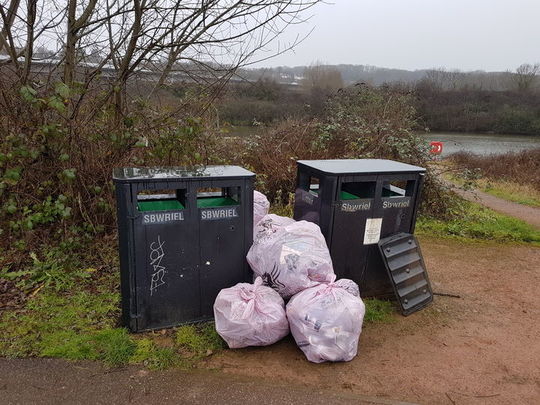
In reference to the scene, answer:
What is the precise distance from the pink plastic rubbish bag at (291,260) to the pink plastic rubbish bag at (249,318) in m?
0.15

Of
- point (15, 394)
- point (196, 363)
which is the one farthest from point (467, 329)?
point (15, 394)

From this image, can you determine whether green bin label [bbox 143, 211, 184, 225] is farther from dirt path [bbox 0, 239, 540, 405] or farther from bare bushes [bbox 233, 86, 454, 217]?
bare bushes [bbox 233, 86, 454, 217]

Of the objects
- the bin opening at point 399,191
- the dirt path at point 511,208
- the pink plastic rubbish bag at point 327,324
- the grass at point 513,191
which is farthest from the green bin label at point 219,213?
the grass at point 513,191

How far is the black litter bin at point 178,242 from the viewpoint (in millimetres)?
2713

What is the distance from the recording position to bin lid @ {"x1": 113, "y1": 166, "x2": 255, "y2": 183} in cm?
267

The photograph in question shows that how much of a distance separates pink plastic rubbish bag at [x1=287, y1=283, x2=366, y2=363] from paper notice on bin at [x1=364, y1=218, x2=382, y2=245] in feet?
2.79

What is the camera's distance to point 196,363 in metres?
2.63

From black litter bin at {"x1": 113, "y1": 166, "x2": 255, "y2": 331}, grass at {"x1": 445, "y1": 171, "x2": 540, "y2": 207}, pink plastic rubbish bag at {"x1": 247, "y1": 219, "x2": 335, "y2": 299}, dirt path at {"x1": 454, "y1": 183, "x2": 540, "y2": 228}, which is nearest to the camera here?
black litter bin at {"x1": 113, "y1": 166, "x2": 255, "y2": 331}

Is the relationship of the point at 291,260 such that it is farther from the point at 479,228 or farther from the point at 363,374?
the point at 479,228

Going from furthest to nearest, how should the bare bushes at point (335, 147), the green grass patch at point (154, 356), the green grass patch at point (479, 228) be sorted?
the bare bushes at point (335, 147)
the green grass patch at point (479, 228)
the green grass patch at point (154, 356)

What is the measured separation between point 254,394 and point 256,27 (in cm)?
397

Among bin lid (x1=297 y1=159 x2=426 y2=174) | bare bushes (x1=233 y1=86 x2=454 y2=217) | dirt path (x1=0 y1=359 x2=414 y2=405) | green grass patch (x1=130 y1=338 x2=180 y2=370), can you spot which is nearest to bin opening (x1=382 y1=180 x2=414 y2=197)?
bin lid (x1=297 y1=159 x2=426 y2=174)

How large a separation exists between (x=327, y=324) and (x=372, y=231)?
113cm

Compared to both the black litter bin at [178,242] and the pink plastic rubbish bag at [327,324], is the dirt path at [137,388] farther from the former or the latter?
the black litter bin at [178,242]
